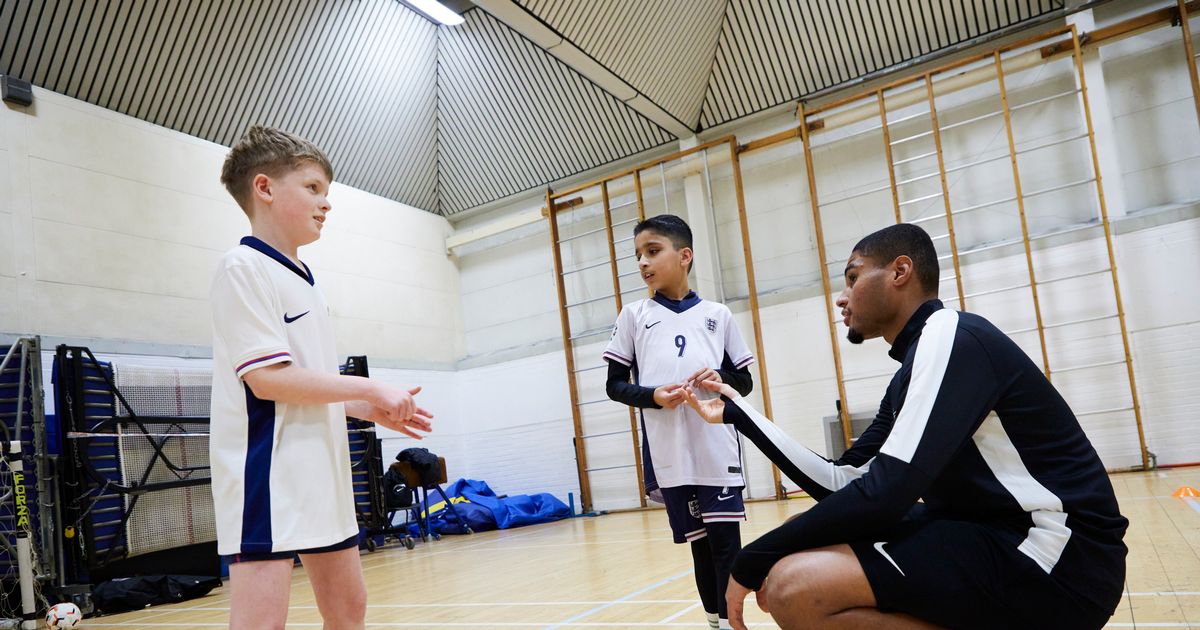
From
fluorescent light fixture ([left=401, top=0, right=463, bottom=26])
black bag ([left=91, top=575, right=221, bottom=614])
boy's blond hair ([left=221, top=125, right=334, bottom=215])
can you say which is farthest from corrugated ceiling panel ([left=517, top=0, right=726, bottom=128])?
boy's blond hair ([left=221, top=125, right=334, bottom=215])

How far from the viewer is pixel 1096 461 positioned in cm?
166

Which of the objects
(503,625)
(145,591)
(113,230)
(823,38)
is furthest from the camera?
(823,38)

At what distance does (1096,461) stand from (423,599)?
4076 mm

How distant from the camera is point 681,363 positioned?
2.88 meters

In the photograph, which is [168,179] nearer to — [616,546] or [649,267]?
[616,546]

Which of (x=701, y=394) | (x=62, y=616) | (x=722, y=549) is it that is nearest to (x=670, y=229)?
(x=701, y=394)

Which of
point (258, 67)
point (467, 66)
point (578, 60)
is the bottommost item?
point (578, 60)

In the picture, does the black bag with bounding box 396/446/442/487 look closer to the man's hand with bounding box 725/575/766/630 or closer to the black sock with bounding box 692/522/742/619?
the black sock with bounding box 692/522/742/619

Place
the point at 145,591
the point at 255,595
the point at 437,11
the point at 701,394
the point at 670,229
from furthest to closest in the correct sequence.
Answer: the point at 437,11 → the point at 145,591 → the point at 670,229 → the point at 701,394 → the point at 255,595

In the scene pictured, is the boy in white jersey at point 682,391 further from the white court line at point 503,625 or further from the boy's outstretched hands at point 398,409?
the boy's outstretched hands at point 398,409

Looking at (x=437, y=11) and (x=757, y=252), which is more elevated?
(x=437, y=11)

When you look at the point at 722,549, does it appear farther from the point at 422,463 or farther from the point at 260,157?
the point at 422,463

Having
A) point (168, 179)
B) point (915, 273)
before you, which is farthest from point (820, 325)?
point (915, 273)

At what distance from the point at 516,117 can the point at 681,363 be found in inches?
342
